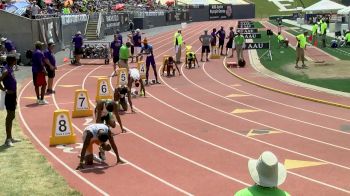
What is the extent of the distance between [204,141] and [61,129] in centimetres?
312

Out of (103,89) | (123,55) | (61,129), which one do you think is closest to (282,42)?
(123,55)

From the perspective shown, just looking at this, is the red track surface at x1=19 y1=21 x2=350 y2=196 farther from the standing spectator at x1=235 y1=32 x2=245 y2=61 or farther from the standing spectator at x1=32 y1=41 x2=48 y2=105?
the standing spectator at x1=235 y1=32 x2=245 y2=61

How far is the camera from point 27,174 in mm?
9359

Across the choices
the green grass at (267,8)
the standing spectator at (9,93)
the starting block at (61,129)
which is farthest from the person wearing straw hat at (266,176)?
the green grass at (267,8)

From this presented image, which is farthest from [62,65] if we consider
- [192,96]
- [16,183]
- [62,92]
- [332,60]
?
[16,183]

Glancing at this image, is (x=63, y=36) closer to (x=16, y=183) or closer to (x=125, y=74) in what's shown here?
(x=125, y=74)

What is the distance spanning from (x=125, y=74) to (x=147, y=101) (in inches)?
70.7

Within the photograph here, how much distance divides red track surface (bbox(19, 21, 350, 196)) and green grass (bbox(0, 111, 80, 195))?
285 mm

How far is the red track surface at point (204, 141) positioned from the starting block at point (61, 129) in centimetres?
33

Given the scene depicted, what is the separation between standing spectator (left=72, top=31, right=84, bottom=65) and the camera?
27828 mm

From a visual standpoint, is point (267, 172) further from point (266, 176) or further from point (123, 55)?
point (123, 55)

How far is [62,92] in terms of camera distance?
1966 cm

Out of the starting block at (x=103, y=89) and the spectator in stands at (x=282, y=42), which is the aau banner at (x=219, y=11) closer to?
the spectator in stands at (x=282, y=42)

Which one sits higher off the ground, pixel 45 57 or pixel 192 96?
pixel 45 57
